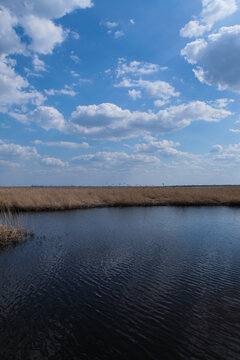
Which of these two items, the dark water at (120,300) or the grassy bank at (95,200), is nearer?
the dark water at (120,300)

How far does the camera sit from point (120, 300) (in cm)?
664

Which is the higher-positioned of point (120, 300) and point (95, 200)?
point (95, 200)

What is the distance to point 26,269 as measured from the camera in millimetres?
8961

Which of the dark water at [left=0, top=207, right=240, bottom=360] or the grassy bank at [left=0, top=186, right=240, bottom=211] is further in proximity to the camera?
the grassy bank at [left=0, top=186, right=240, bottom=211]

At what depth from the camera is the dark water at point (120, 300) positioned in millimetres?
4786

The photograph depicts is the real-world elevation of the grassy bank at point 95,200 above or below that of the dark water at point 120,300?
above

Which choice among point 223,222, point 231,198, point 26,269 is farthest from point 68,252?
point 231,198

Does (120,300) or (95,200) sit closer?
(120,300)

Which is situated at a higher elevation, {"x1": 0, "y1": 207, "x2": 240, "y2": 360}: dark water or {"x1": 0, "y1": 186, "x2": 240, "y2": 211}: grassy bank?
{"x1": 0, "y1": 186, "x2": 240, "y2": 211}: grassy bank

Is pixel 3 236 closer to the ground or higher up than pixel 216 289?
higher up

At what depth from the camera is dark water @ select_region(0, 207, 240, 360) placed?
479cm

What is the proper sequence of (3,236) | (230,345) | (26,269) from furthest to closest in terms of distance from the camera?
(3,236)
(26,269)
(230,345)

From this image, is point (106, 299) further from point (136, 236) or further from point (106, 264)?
point (136, 236)

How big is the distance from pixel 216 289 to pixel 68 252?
6593 mm
